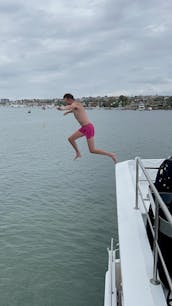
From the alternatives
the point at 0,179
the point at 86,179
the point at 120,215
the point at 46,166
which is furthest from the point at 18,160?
the point at 120,215

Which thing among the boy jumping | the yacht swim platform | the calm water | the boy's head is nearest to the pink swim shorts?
the boy jumping

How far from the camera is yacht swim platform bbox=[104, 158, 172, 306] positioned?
325 cm

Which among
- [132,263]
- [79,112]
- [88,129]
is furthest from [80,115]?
[132,263]

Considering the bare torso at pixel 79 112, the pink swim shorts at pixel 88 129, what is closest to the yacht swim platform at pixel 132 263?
the pink swim shorts at pixel 88 129

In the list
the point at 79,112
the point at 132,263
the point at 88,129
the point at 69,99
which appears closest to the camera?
the point at 132,263

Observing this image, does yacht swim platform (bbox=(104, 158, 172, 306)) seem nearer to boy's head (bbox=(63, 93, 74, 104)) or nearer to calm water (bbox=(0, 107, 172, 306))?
boy's head (bbox=(63, 93, 74, 104))

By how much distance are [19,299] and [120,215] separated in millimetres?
6688

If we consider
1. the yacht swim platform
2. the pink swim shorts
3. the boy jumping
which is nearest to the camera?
the yacht swim platform

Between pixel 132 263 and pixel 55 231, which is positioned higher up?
pixel 132 263

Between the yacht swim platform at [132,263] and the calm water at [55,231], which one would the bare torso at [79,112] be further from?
the calm water at [55,231]

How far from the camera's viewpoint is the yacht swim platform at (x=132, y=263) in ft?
10.7

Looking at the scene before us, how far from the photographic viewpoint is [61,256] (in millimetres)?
12930

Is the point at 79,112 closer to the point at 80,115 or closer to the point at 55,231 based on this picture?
the point at 80,115

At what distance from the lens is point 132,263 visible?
3.82 meters
